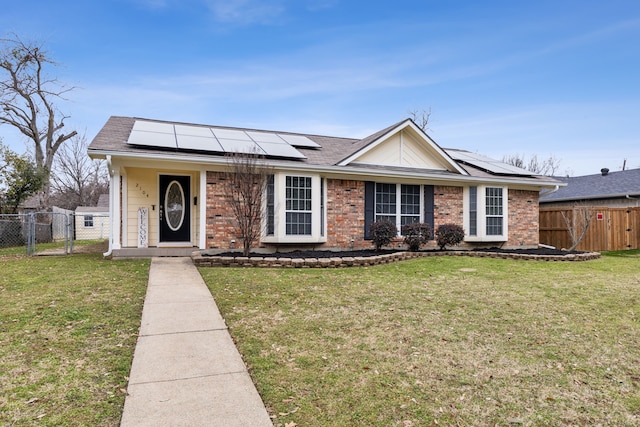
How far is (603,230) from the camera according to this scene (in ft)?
53.1

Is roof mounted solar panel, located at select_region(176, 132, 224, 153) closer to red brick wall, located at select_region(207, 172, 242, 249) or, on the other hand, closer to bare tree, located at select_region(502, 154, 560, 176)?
red brick wall, located at select_region(207, 172, 242, 249)

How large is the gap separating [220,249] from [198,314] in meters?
5.27

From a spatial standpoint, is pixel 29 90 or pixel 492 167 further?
pixel 29 90

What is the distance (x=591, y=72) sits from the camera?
1614 centimetres

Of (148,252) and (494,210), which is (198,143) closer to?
(148,252)

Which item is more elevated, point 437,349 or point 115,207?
point 115,207

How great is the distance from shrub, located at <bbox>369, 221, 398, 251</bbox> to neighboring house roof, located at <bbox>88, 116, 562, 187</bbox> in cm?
150

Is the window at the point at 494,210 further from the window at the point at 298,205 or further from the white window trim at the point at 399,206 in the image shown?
the window at the point at 298,205

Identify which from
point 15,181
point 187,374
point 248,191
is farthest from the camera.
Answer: point 15,181

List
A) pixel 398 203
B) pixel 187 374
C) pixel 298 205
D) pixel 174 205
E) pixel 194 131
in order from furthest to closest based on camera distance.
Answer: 1. pixel 398 203
2. pixel 194 131
3. pixel 174 205
4. pixel 298 205
5. pixel 187 374

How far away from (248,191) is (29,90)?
22.0m

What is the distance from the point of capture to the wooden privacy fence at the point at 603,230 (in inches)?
637

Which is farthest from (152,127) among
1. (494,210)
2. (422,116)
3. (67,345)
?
(422,116)

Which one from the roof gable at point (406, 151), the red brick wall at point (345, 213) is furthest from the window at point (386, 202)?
the roof gable at point (406, 151)
